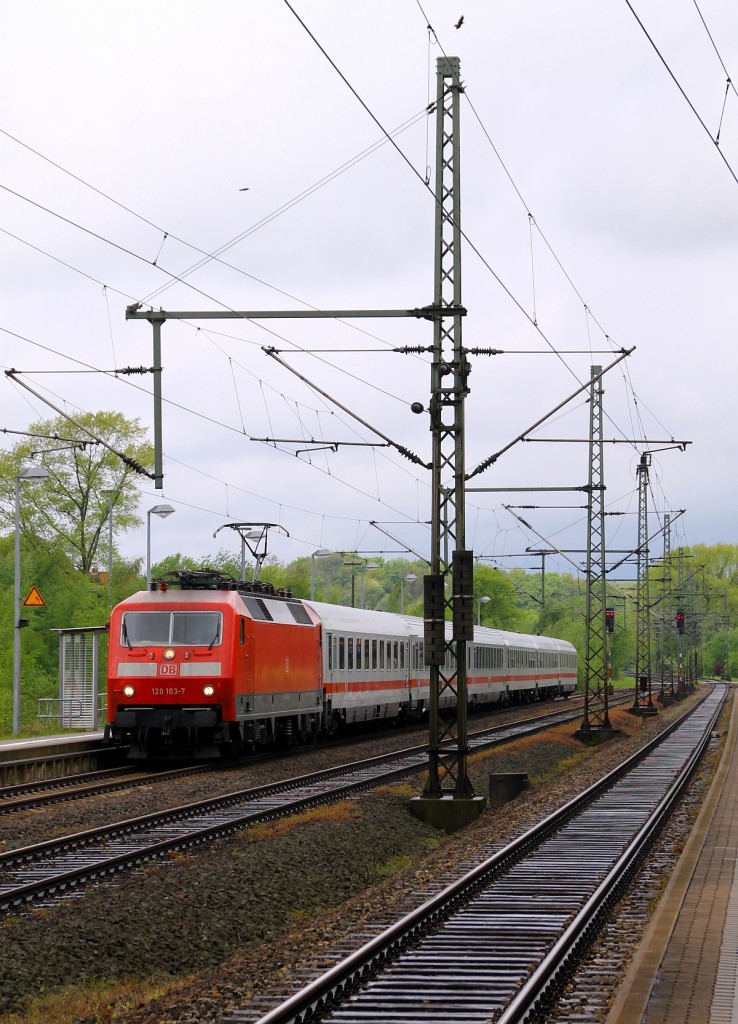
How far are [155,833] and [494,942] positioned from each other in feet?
23.5

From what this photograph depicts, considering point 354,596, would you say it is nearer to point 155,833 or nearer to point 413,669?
point 413,669

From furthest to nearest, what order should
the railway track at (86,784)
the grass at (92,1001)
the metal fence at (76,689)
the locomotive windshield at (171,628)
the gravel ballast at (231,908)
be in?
the metal fence at (76,689) < the locomotive windshield at (171,628) < the railway track at (86,784) < the gravel ballast at (231,908) < the grass at (92,1001)

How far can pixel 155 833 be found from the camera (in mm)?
17344

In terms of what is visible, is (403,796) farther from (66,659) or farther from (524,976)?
(66,659)

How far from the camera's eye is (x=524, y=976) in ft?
32.8

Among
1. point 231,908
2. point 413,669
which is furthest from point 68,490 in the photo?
point 231,908

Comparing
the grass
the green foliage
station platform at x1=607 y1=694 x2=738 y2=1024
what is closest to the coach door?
the green foliage

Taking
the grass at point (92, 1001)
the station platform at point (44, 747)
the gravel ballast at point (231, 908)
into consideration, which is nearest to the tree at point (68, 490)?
the station platform at point (44, 747)

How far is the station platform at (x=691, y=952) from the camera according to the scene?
8.55 metres

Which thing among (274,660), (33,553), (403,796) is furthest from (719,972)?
(33,553)

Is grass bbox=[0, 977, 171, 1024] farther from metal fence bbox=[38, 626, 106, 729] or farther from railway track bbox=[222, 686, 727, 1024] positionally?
metal fence bbox=[38, 626, 106, 729]

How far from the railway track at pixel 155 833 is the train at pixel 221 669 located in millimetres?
2264

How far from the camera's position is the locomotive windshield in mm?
25703

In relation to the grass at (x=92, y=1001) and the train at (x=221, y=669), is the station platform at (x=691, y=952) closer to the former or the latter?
the grass at (x=92, y=1001)
